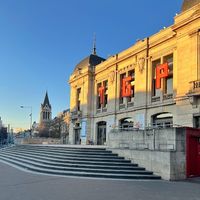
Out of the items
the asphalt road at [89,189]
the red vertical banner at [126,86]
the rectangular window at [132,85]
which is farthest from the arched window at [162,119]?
the asphalt road at [89,189]

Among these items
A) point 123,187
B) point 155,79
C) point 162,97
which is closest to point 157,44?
point 155,79

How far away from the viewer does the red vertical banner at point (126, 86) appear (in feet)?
115

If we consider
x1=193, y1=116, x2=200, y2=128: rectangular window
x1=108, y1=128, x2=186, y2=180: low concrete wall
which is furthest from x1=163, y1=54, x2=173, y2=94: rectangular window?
x1=108, y1=128, x2=186, y2=180: low concrete wall

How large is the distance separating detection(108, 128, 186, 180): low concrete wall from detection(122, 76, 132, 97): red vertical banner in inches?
616

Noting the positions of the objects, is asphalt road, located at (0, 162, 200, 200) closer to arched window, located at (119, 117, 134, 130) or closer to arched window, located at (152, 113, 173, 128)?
arched window, located at (152, 113, 173, 128)

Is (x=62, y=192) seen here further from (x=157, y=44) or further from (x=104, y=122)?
(x=104, y=122)

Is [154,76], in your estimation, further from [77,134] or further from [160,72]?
[77,134]

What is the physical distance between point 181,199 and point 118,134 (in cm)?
1029

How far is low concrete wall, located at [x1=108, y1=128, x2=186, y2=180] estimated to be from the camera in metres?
15.4

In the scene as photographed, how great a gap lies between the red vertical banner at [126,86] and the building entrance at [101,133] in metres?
7.03

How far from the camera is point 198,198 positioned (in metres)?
10.7

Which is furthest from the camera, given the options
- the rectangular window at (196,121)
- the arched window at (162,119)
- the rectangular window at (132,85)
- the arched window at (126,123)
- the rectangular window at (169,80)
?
the arched window at (126,123)

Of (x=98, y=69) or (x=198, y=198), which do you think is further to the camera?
(x=98, y=69)

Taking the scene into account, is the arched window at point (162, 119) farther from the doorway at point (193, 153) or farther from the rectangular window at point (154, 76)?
the doorway at point (193, 153)
